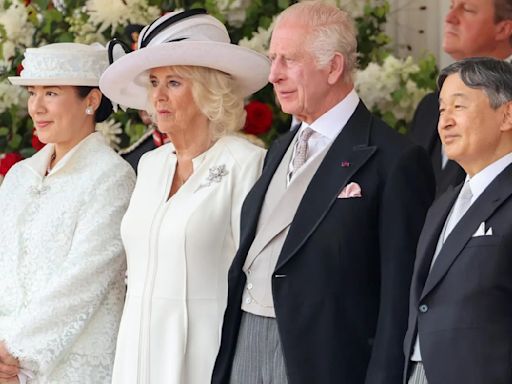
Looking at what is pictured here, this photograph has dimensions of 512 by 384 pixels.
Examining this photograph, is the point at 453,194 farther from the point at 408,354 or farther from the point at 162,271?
the point at 162,271

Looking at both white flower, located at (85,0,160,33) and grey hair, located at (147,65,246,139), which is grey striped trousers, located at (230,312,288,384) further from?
white flower, located at (85,0,160,33)

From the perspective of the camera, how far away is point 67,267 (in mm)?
4582

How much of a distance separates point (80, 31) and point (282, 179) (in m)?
2.30

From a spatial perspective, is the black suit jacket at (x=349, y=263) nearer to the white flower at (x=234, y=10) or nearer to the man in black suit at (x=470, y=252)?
the man in black suit at (x=470, y=252)

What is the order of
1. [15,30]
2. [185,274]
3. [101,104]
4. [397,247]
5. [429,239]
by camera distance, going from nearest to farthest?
[429,239] < [397,247] < [185,274] < [101,104] < [15,30]

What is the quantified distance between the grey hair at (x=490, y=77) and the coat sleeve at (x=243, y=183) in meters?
1.01

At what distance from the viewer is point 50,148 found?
500 centimetres

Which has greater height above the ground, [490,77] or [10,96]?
[10,96]

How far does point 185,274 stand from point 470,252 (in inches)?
47.5

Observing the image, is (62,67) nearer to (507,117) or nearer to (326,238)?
(326,238)

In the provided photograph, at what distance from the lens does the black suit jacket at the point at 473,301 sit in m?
3.36

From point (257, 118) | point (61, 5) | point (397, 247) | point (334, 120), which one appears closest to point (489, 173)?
point (397, 247)

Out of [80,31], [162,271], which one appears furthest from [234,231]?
[80,31]

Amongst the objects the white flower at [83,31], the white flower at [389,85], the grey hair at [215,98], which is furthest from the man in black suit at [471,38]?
the white flower at [83,31]
